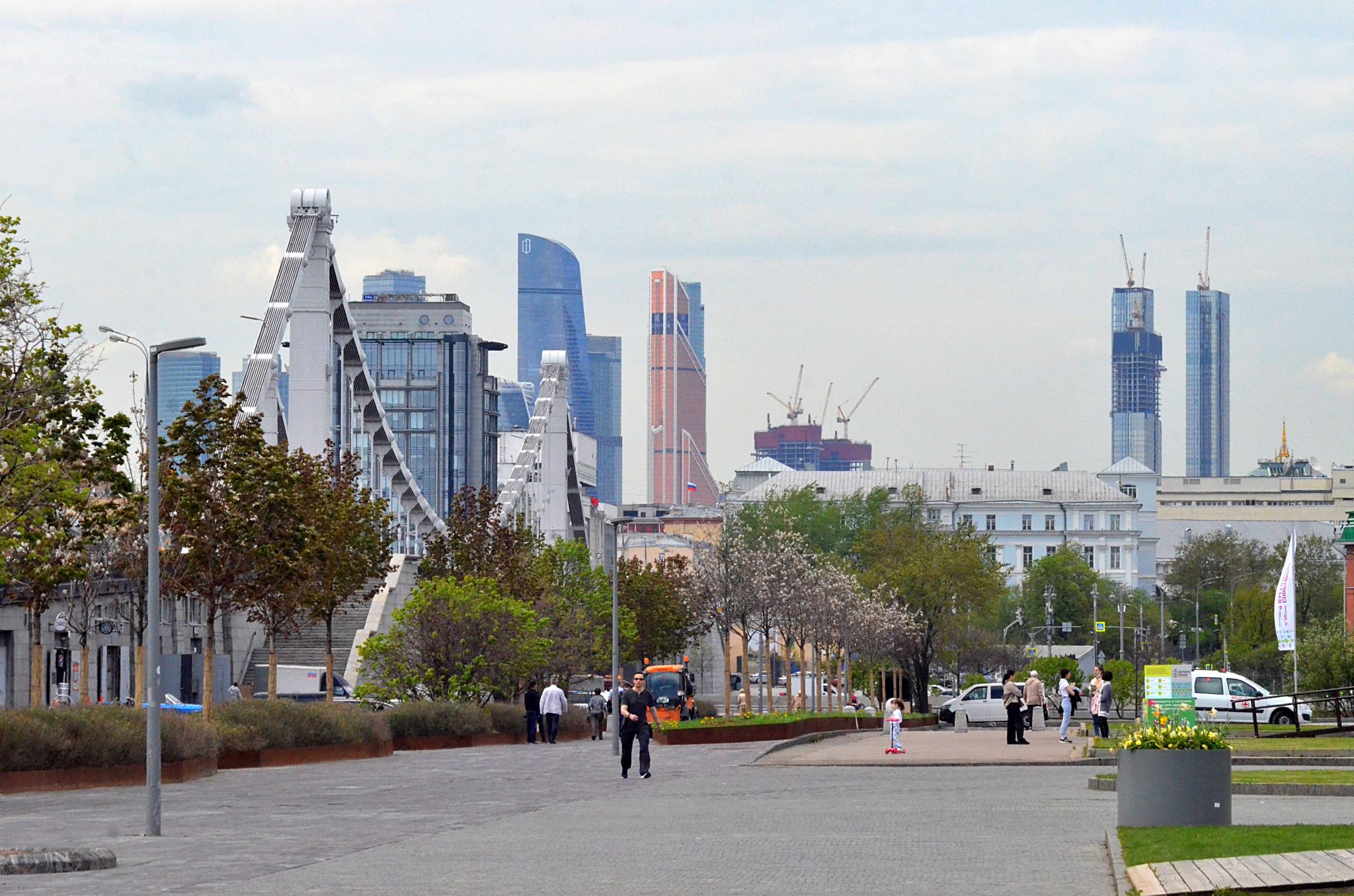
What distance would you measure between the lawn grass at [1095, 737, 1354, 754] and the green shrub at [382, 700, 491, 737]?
14.4 metres

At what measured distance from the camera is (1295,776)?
93.4ft

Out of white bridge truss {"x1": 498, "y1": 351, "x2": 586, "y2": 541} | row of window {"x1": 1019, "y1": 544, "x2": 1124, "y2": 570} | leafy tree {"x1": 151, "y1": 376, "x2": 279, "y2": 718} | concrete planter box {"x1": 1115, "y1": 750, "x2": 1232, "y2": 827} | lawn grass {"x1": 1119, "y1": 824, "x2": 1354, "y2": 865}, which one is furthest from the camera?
row of window {"x1": 1019, "y1": 544, "x2": 1124, "y2": 570}

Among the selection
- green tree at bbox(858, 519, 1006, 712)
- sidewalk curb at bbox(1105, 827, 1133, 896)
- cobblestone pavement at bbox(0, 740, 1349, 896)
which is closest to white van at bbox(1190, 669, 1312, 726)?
green tree at bbox(858, 519, 1006, 712)

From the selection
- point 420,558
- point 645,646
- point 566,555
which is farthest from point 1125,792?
point 645,646

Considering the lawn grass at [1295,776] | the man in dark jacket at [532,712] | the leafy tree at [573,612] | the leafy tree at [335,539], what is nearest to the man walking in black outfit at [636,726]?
the lawn grass at [1295,776]

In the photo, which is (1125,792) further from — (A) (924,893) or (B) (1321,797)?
(B) (1321,797)

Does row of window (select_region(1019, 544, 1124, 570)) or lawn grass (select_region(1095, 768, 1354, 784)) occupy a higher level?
row of window (select_region(1019, 544, 1124, 570))

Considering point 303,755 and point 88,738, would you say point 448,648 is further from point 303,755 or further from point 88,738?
point 88,738

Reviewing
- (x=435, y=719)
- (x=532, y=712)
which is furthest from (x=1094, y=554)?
(x=435, y=719)

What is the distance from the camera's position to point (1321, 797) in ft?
81.6

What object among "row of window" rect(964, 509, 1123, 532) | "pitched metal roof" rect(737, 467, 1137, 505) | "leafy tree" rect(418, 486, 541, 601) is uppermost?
"pitched metal roof" rect(737, 467, 1137, 505)

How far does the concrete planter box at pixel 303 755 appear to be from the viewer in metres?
35.2

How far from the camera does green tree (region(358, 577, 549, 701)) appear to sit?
52531 millimetres

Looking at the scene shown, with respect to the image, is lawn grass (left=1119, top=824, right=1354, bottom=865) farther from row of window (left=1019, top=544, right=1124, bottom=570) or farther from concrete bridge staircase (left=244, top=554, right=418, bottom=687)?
row of window (left=1019, top=544, right=1124, bottom=570)
